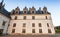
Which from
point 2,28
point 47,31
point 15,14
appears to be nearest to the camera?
point 2,28

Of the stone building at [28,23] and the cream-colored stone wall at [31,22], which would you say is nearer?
the stone building at [28,23]

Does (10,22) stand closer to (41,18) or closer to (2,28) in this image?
(2,28)

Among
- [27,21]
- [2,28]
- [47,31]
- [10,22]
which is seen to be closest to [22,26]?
[27,21]

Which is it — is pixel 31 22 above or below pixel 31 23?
above

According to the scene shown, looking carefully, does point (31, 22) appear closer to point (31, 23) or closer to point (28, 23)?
point (31, 23)

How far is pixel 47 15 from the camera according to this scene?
27.8m

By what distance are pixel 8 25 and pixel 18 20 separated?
15.4 ft

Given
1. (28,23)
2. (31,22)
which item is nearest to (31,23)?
(31,22)

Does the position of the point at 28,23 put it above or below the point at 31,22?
below

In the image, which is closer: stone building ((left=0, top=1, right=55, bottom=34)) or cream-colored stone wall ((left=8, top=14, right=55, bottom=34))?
stone building ((left=0, top=1, right=55, bottom=34))

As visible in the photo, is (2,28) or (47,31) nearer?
(2,28)

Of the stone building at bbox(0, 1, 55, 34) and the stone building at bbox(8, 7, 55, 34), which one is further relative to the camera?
the stone building at bbox(8, 7, 55, 34)

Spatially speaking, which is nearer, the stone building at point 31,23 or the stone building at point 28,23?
the stone building at point 28,23

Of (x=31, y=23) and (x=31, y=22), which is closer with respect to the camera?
(x=31, y=23)
